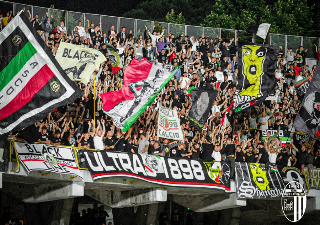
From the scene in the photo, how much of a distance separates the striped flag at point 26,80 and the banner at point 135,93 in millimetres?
5878

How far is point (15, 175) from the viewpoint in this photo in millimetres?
23078

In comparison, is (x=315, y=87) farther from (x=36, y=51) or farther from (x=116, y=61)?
(x=36, y=51)

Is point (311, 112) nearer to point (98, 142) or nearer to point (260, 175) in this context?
point (260, 175)

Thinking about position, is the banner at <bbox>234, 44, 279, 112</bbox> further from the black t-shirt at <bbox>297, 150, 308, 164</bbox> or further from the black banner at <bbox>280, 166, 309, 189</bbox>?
the black banner at <bbox>280, 166, 309, 189</bbox>

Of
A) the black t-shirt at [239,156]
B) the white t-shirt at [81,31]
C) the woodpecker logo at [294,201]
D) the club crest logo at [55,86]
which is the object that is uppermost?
the white t-shirt at [81,31]

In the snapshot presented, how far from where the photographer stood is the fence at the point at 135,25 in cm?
3206

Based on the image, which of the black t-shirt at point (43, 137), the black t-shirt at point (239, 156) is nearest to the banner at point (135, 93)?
the black t-shirt at point (43, 137)

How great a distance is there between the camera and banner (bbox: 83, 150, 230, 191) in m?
24.2

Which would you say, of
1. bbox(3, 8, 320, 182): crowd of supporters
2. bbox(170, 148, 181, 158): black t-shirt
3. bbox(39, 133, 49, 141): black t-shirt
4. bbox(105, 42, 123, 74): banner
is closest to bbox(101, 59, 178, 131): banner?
bbox(3, 8, 320, 182): crowd of supporters

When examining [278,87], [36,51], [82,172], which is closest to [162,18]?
[278,87]

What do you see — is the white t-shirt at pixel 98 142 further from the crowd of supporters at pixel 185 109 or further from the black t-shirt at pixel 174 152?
the black t-shirt at pixel 174 152

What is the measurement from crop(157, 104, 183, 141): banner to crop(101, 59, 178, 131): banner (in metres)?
1.50

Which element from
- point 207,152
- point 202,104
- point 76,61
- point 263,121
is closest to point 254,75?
point 263,121

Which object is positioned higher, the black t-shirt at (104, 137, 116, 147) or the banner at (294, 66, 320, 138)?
the banner at (294, 66, 320, 138)
